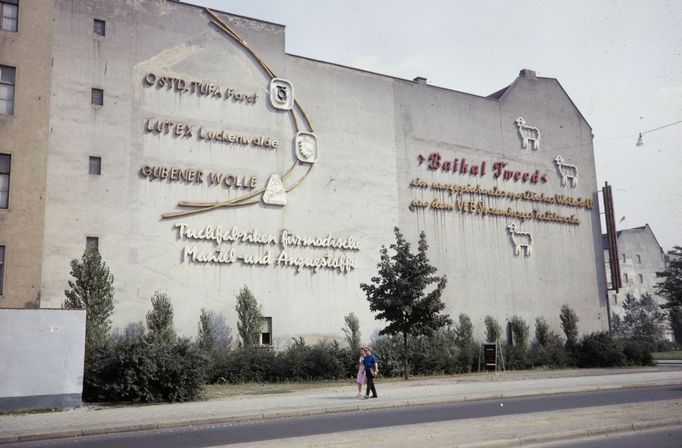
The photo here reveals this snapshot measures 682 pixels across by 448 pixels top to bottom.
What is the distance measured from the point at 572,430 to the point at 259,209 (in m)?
23.0

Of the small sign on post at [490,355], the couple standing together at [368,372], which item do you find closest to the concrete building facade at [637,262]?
the small sign on post at [490,355]

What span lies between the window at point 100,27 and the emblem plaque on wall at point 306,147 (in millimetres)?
10767

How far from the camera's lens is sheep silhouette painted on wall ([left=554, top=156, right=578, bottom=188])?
46.2 m

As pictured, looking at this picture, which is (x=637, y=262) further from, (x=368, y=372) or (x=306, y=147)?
(x=368, y=372)

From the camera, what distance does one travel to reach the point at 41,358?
18375 millimetres

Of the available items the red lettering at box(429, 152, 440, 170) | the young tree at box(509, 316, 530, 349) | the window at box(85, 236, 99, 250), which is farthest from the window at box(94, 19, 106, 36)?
the young tree at box(509, 316, 530, 349)

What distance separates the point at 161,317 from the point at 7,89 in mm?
11595

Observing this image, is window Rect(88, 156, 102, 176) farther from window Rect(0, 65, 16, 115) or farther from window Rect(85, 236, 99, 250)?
window Rect(0, 65, 16, 115)

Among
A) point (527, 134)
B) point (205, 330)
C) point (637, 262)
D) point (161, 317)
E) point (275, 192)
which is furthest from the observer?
point (637, 262)

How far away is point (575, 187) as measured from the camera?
4678cm

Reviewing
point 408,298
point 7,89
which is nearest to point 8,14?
point 7,89

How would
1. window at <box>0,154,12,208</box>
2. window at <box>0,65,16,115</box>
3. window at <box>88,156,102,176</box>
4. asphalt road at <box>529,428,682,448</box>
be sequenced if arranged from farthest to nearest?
window at <box>88,156,102,176</box> < window at <box>0,65,16,115</box> < window at <box>0,154,12,208</box> < asphalt road at <box>529,428,682,448</box>

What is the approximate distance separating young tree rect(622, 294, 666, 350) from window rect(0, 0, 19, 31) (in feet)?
204

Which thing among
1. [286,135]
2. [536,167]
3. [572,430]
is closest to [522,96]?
[536,167]
